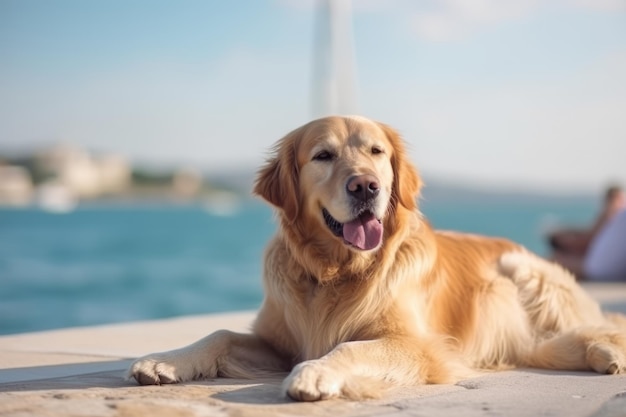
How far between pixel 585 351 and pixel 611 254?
5697 millimetres

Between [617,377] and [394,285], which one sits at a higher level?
[394,285]

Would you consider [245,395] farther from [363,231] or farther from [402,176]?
[402,176]

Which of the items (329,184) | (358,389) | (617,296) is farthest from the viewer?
(617,296)

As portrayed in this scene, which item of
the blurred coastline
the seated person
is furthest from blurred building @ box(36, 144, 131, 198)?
the seated person

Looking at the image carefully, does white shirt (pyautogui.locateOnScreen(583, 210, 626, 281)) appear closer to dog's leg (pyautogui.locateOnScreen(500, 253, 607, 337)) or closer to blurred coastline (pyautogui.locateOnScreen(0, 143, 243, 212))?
dog's leg (pyautogui.locateOnScreen(500, 253, 607, 337))

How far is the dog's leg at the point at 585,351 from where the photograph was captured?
4.39 meters

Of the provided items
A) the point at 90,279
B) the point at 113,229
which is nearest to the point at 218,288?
the point at 90,279

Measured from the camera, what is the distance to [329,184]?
13.8 feet

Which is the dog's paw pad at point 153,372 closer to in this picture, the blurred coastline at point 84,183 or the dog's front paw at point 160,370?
the dog's front paw at point 160,370

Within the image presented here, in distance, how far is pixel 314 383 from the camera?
3453 mm

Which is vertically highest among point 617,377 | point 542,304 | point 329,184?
point 329,184

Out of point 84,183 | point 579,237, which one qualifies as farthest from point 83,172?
point 579,237

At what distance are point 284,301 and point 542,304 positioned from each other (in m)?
1.57

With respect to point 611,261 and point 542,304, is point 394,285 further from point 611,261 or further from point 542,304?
point 611,261
